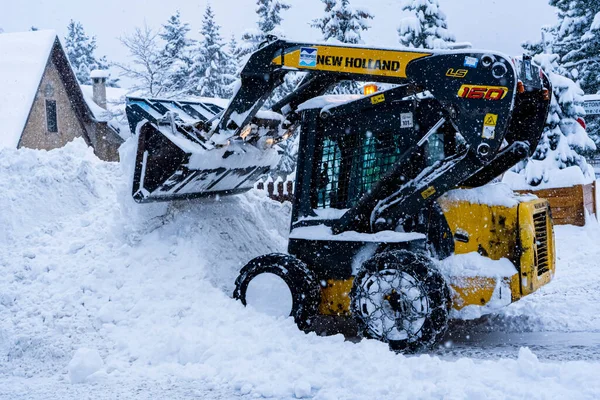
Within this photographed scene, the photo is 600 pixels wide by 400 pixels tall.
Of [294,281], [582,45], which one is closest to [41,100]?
[294,281]

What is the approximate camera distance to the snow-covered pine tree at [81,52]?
62725 mm

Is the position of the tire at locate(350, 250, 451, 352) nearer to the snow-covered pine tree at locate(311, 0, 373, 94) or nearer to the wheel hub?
the wheel hub

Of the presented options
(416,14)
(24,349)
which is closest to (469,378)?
(24,349)

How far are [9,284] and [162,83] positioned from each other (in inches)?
939

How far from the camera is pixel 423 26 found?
966 inches

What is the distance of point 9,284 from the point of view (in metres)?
6.68

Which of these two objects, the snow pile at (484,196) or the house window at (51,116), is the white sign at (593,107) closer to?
the snow pile at (484,196)

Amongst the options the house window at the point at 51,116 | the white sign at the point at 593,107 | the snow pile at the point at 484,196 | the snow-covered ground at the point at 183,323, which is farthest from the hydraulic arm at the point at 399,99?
the house window at the point at 51,116

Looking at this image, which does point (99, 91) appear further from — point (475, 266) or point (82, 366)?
point (475, 266)

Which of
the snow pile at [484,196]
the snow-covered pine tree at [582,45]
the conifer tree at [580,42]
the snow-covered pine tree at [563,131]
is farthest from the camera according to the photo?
the conifer tree at [580,42]

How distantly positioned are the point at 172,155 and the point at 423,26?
19459 millimetres

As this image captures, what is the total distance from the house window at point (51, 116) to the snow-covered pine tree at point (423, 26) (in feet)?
48.9

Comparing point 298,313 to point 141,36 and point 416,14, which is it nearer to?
point 416,14

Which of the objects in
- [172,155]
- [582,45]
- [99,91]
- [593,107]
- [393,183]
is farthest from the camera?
[582,45]
